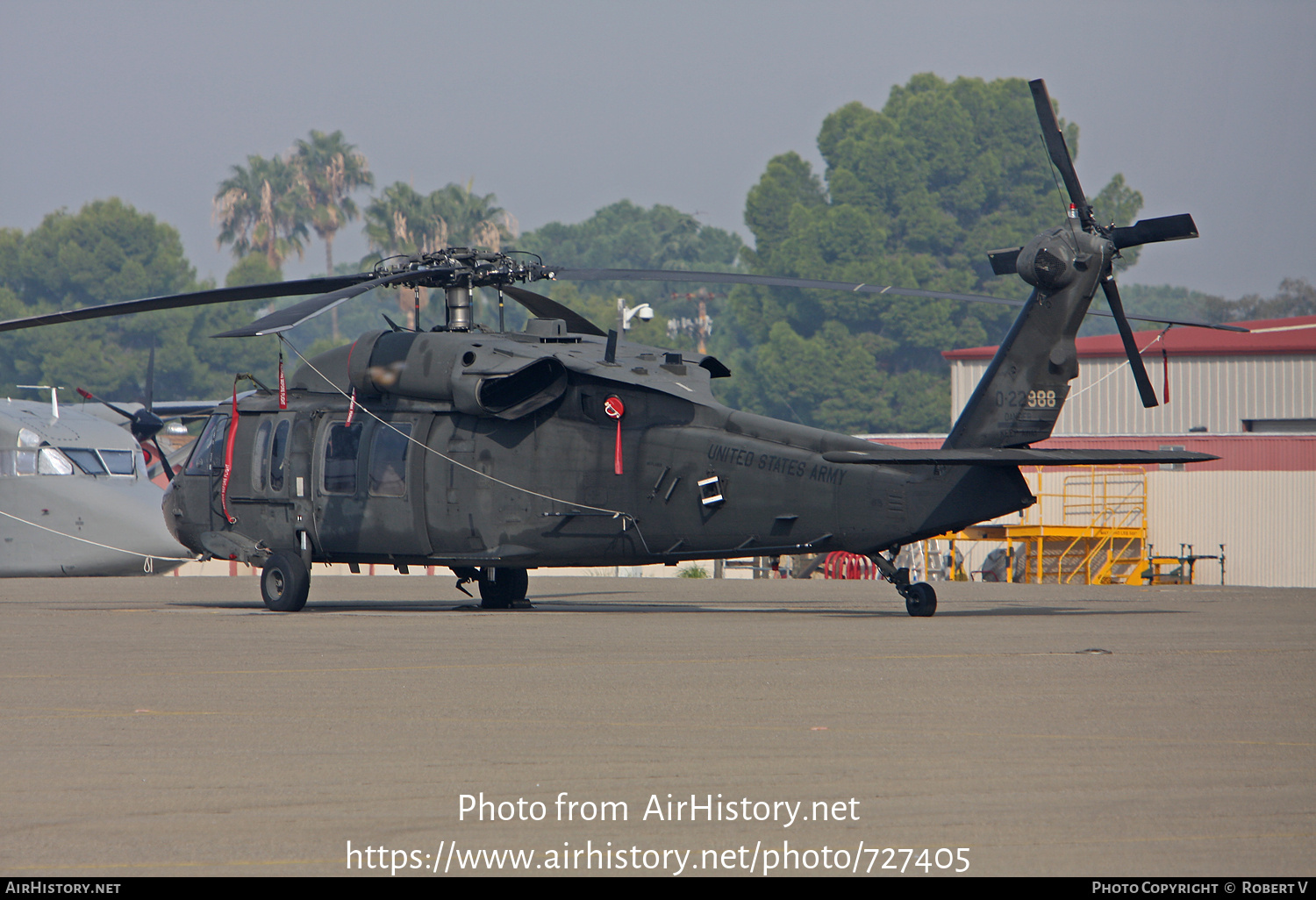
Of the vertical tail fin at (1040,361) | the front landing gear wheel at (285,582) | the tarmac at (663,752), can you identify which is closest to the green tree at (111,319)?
the front landing gear wheel at (285,582)

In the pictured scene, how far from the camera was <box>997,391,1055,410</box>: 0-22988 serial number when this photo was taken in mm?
16438

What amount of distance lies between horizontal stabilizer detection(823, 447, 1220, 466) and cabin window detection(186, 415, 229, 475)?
930cm

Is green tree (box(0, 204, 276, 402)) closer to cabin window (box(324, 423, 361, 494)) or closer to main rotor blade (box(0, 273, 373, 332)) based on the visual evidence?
cabin window (box(324, 423, 361, 494))

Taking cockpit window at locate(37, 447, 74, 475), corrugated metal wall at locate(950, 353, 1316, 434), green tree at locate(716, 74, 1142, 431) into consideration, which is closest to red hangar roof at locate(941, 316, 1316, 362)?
corrugated metal wall at locate(950, 353, 1316, 434)

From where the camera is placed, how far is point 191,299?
16.9 metres

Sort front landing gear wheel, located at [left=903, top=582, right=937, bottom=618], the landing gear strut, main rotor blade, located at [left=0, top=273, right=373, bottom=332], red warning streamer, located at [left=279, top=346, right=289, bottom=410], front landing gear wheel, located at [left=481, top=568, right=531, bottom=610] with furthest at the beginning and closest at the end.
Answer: front landing gear wheel, located at [left=481, top=568, right=531, bottom=610], red warning streamer, located at [left=279, top=346, right=289, bottom=410], front landing gear wheel, located at [left=903, top=582, right=937, bottom=618], the landing gear strut, main rotor blade, located at [left=0, top=273, right=373, bottom=332]

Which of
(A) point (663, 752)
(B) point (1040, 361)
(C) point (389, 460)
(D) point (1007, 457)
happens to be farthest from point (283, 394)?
(A) point (663, 752)

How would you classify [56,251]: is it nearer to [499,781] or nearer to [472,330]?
[472,330]

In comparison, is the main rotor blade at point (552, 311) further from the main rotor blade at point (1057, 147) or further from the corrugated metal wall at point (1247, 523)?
the corrugated metal wall at point (1247, 523)

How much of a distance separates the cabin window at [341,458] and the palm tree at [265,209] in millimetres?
99465

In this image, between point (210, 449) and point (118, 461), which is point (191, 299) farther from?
point (118, 461)

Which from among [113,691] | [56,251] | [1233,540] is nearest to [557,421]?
[113,691]

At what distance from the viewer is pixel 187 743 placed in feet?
26.9

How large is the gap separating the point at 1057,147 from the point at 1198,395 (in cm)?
3852
